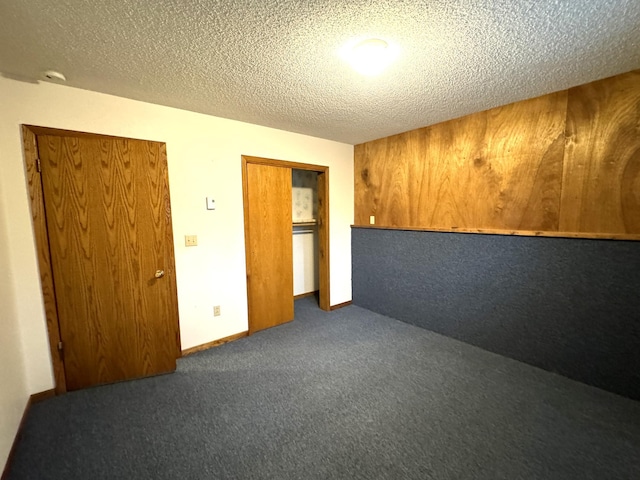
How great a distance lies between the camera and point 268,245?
10.1 ft

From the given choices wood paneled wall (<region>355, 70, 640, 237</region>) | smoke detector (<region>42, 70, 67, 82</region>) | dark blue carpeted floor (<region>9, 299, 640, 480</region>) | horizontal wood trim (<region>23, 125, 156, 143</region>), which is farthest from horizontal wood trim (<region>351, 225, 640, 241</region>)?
smoke detector (<region>42, 70, 67, 82</region>)

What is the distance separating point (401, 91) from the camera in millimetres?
2027

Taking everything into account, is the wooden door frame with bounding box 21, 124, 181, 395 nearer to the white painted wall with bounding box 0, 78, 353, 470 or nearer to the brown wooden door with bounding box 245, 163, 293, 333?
the white painted wall with bounding box 0, 78, 353, 470

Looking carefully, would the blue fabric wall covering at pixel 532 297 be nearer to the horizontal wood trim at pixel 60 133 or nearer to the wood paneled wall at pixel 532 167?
the wood paneled wall at pixel 532 167

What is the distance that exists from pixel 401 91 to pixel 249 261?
2.20 m

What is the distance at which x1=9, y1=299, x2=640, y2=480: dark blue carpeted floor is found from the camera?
1389 mm

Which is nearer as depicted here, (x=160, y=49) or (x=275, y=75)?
(x=160, y=49)

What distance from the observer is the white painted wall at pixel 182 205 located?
5.68ft

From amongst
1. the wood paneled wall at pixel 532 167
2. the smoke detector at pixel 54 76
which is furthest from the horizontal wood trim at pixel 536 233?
the smoke detector at pixel 54 76

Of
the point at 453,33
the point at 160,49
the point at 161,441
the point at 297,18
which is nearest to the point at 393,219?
the point at 453,33

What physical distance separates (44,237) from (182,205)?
3.08ft

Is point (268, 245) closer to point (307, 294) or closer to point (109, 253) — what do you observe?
point (109, 253)

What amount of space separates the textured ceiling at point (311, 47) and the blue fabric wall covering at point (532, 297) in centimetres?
132

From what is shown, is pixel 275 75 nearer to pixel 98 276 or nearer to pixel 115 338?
pixel 98 276
